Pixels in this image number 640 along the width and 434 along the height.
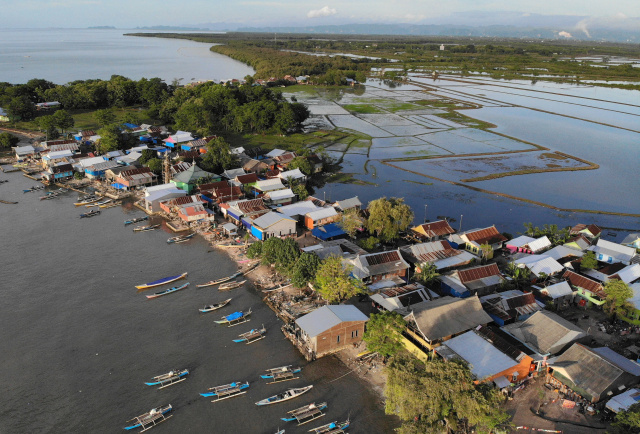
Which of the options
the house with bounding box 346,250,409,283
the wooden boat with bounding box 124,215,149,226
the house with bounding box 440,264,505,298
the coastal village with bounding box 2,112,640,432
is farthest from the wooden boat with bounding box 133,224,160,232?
the house with bounding box 440,264,505,298

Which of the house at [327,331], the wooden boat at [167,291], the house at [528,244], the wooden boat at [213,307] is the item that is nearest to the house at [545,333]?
the house at [327,331]

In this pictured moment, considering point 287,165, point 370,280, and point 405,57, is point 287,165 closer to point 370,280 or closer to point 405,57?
point 370,280

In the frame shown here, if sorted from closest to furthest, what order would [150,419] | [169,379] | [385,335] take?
[150,419]
[169,379]
[385,335]

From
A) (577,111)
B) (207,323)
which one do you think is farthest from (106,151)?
(577,111)

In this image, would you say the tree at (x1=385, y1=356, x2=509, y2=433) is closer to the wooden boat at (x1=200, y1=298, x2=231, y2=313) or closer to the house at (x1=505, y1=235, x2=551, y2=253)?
the wooden boat at (x1=200, y1=298, x2=231, y2=313)

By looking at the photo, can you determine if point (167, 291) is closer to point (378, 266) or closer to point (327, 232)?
point (327, 232)

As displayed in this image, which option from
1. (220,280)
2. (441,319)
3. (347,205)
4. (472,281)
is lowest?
(220,280)

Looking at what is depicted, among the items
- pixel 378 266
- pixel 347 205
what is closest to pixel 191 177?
pixel 347 205
